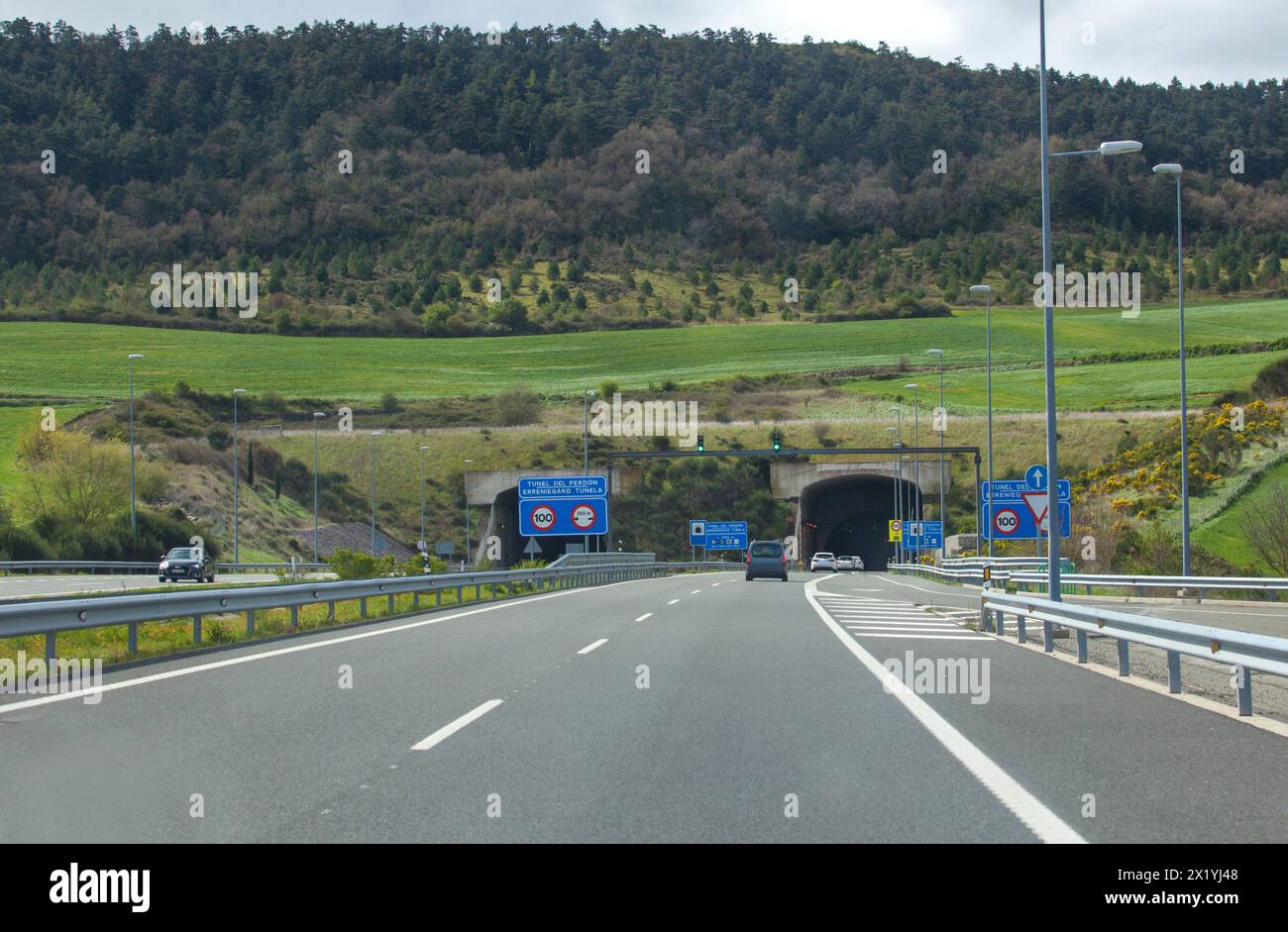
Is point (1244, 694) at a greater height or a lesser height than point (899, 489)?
greater

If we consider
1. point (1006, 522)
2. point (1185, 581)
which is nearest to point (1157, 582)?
point (1185, 581)

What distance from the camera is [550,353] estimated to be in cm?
11812

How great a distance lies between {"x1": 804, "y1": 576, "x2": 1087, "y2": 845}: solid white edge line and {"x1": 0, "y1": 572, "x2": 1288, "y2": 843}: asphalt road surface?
0.10ft

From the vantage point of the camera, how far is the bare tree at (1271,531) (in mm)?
35156

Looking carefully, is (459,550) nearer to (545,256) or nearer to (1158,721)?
(1158,721)

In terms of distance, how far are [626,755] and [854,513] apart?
3373 inches

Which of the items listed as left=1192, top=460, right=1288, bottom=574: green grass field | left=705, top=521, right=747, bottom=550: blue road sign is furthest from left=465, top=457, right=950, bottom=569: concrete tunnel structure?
left=1192, top=460, right=1288, bottom=574: green grass field

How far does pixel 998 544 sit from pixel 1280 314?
6789 centimetres

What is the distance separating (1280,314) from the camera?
109500 millimetres

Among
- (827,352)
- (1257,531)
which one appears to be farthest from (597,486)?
(827,352)

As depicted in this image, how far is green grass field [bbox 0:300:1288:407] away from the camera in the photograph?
98.1 meters

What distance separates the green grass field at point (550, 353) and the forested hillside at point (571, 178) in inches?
315

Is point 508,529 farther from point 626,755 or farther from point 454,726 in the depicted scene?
point 626,755

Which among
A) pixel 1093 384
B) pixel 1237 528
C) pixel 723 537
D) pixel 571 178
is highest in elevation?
pixel 571 178
